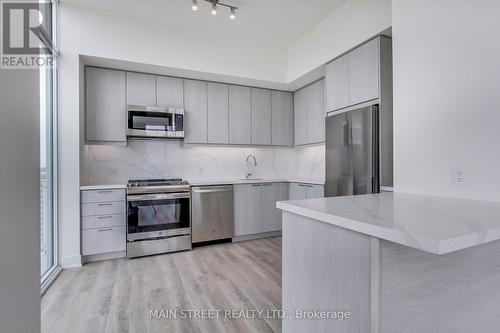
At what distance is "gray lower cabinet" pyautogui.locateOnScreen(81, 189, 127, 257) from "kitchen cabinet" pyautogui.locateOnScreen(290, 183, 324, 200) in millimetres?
2465

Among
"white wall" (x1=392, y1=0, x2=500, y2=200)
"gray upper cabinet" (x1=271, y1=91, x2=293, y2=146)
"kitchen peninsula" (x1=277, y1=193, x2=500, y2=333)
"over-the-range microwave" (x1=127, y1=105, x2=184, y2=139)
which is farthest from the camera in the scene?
"gray upper cabinet" (x1=271, y1=91, x2=293, y2=146)

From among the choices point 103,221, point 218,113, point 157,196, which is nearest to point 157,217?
point 157,196

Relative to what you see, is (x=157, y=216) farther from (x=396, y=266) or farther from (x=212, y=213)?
(x=396, y=266)

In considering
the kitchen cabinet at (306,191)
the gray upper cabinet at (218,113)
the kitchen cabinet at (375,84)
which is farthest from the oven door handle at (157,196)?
the kitchen cabinet at (375,84)

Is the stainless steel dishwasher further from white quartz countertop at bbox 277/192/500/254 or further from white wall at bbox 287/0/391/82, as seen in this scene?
white quartz countertop at bbox 277/192/500/254

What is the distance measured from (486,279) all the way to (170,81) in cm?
382

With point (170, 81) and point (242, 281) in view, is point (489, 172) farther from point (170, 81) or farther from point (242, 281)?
point (170, 81)

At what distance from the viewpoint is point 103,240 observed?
9.86 feet

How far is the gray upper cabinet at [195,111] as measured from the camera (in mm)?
3719

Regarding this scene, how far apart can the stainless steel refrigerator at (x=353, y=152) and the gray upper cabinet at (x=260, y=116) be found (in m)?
1.31

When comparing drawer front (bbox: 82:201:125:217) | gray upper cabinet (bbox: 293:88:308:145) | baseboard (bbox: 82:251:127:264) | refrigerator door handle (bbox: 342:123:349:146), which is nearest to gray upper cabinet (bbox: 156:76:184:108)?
drawer front (bbox: 82:201:125:217)

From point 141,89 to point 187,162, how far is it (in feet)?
4.15

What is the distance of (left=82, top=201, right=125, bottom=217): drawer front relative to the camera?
2934 mm

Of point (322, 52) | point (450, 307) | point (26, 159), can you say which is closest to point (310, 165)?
point (322, 52)
